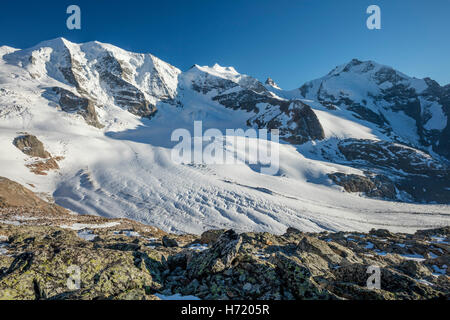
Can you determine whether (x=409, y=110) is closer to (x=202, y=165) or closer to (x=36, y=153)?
(x=202, y=165)

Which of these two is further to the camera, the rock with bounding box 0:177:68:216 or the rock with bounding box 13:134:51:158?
the rock with bounding box 13:134:51:158

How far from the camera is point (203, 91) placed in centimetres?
19012

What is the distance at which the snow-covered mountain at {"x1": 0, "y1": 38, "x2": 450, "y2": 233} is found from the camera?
37594mm

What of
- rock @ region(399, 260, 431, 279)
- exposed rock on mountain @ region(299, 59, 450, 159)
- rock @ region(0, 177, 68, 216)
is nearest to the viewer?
rock @ region(399, 260, 431, 279)

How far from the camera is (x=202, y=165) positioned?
56.3 meters

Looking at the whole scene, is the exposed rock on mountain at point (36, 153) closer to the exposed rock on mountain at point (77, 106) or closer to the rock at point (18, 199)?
the rock at point (18, 199)

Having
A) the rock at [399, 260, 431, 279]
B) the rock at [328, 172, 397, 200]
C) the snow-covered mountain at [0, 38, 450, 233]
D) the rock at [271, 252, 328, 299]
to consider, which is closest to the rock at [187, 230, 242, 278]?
the rock at [271, 252, 328, 299]

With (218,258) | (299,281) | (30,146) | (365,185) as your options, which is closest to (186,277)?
(218,258)

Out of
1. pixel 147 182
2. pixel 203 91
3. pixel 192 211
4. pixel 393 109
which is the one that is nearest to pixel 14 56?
pixel 203 91

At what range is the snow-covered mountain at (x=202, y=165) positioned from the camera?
37594 mm

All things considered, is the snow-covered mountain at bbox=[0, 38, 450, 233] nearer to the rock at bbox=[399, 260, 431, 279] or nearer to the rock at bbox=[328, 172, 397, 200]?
the rock at bbox=[328, 172, 397, 200]

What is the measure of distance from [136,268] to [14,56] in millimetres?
176864

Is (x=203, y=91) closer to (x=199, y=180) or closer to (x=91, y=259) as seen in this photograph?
(x=199, y=180)
